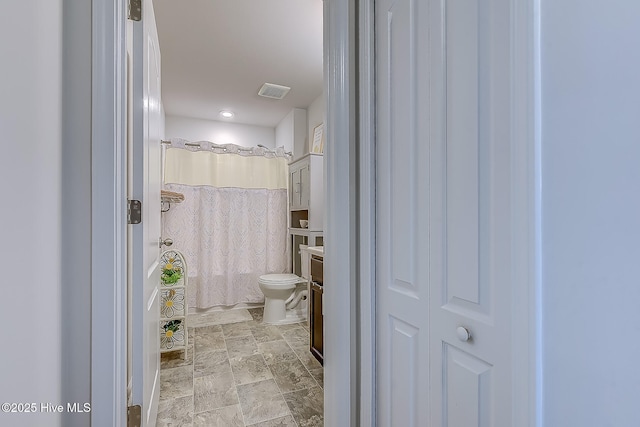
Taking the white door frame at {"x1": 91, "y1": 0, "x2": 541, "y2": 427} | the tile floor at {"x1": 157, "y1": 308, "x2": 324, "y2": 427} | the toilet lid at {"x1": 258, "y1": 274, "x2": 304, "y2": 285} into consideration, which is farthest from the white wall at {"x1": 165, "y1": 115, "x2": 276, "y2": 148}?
the white door frame at {"x1": 91, "y1": 0, "x2": 541, "y2": 427}

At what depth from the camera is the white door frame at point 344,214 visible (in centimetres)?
58

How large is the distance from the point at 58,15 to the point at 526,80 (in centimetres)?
121

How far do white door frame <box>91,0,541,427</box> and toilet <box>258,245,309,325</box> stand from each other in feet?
5.83

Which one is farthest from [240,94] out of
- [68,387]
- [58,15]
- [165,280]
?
[68,387]

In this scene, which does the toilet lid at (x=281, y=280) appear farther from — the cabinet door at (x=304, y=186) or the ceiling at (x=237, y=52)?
the ceiling at (x=237, y=52)

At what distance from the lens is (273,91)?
329 centimetres

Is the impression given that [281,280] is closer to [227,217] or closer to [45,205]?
[227,217]

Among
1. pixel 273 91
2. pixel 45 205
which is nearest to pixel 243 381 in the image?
pixel 45 205

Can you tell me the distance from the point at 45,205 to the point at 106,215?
0.51ft

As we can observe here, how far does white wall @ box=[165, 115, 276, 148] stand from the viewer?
4039 mm

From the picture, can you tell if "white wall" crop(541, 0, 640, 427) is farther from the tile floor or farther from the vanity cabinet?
the vanity cabinet

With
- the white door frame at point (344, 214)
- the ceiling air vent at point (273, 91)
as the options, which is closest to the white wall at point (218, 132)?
the ceiling air vent at point (273, 91)

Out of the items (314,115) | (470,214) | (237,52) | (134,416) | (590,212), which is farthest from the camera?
(314,115)

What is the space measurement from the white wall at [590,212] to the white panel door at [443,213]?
0.08 meters
